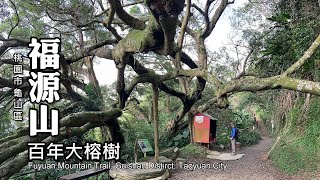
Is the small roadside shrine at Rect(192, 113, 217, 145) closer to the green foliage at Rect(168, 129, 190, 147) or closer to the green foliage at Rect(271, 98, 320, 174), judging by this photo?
the green foliage at Rect(168, 129, 190, 147)

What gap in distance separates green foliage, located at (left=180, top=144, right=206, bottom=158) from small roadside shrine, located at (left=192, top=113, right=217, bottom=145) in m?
0.36

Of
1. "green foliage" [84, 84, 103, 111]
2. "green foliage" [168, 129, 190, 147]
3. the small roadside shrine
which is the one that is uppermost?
"green foliage" [84, 84, 103, 111]

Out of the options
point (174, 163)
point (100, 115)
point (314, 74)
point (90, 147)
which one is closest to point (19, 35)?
point (100, 115)

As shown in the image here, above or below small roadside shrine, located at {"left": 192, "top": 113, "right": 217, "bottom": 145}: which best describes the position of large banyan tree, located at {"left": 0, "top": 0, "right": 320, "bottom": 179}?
above

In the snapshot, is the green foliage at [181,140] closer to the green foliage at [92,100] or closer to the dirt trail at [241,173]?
the dirt trail at [241,173]

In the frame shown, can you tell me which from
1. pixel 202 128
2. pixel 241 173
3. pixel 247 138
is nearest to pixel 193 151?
pixel 202 128

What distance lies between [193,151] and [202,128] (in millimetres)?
1085

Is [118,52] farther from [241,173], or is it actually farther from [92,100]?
[241,173]

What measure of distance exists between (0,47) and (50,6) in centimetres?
185

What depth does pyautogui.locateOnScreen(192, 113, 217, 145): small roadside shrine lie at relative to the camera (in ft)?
39.9

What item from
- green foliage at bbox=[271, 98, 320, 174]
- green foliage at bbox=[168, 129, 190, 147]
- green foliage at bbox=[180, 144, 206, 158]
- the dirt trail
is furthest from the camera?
green foliage at bbox=[168, 129, 190, 147]

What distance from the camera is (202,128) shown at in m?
12.3

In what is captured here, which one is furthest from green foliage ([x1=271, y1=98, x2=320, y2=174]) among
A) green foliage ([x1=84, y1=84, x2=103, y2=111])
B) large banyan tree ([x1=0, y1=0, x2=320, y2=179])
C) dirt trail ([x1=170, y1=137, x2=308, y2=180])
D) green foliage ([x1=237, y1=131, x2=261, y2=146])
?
green foliage ([x1=84, y1=84, x2=103, y2=111])

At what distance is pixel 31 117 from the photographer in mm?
6016
